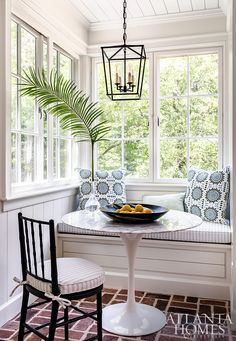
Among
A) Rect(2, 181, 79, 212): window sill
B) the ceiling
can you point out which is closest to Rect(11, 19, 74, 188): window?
Rect(2, 181, 79, 212): window sill

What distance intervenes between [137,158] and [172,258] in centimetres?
120

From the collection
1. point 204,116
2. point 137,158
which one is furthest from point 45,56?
point 204,116

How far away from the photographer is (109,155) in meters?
3.81

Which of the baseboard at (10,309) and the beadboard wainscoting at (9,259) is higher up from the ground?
the beadboard wainscoting at (9,259)

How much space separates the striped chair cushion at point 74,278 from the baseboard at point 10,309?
0.56 meters

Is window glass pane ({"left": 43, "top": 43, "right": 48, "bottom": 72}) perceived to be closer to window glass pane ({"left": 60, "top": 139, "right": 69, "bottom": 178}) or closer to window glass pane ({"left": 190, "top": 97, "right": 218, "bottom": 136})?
window glass pane ({"left": 60, "top": 139, "right": 69, "bottom": 178})

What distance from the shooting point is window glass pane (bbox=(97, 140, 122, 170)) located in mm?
3783

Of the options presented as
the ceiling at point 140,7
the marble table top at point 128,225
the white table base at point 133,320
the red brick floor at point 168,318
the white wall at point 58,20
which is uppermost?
the ceiling at point 140,7

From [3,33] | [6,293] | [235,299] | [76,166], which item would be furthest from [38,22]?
[235,299]

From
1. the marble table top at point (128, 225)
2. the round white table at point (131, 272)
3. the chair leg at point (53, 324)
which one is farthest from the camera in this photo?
the round white table at point (131, 272)

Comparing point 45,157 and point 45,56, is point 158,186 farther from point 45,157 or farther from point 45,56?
point 45,56

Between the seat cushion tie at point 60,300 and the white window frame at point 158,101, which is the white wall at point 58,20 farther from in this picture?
the seat cushion tie at point 60,300

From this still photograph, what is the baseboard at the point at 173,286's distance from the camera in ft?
9.28

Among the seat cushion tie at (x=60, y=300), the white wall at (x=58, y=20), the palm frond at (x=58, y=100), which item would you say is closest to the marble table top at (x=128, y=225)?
the seat cushion tie at (x=60, y=300)
